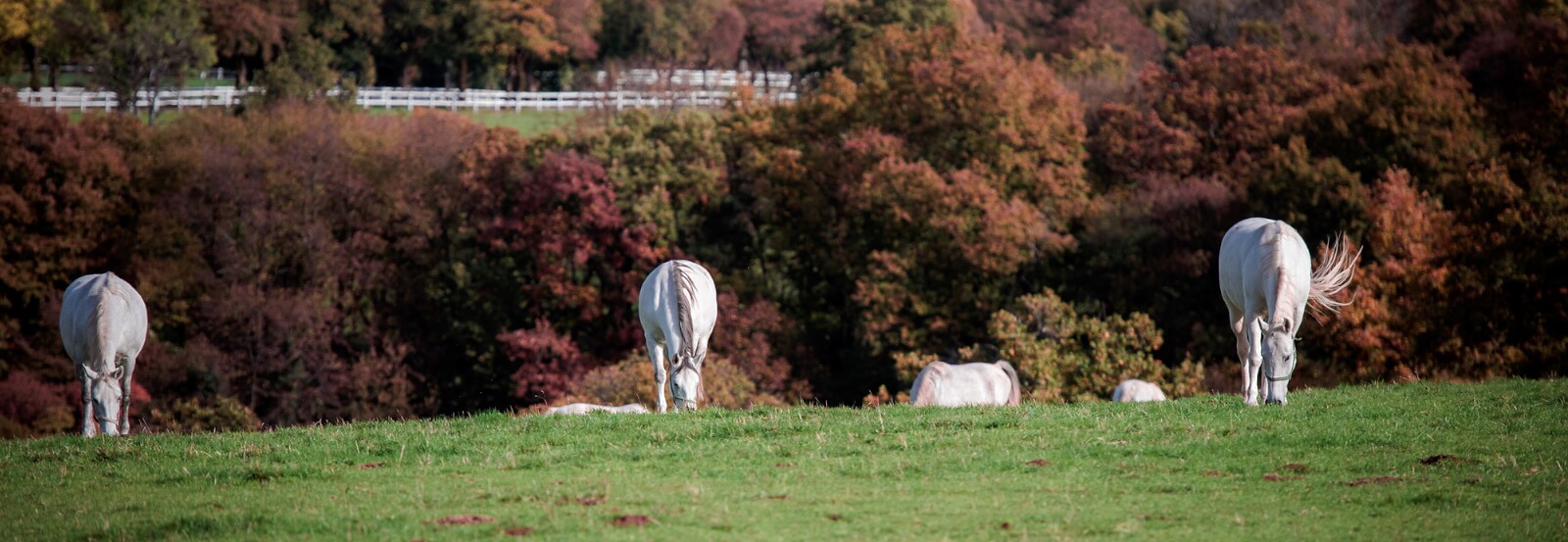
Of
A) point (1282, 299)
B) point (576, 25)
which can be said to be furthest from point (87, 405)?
point (576, 25)

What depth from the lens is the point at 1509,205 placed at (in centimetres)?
3309

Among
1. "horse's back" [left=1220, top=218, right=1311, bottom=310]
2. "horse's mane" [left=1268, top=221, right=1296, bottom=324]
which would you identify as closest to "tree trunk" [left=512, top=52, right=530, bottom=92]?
"horse's back" [left=1220, top=218, right=1311, bottom=310]

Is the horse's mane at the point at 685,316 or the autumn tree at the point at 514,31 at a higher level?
the autumn tree at the point at 514,31

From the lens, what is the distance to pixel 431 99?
68.9m

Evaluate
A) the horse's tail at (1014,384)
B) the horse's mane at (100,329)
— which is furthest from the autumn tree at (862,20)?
the horse's mane at (100,329)

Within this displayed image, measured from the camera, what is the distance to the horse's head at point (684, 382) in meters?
18.1

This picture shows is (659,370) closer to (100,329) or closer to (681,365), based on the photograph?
(681,365)

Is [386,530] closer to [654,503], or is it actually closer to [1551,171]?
[654,503]

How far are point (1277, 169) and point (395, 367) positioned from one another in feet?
80.6

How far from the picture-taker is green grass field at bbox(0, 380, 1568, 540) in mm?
10953

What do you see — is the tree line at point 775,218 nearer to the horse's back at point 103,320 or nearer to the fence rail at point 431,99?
the fence rail at point 431,99

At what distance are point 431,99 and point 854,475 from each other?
59110 mm

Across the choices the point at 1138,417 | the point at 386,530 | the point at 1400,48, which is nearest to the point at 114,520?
the point at 386,530

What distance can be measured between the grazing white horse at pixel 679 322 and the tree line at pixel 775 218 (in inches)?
627
